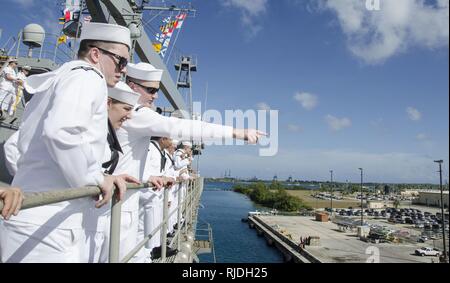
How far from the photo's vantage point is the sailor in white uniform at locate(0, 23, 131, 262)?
1.12m

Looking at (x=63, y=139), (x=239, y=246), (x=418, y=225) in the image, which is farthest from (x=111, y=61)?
(x=418, y=225)

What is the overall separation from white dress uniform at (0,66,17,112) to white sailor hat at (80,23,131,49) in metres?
5.98

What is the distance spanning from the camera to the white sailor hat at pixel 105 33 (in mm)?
1636

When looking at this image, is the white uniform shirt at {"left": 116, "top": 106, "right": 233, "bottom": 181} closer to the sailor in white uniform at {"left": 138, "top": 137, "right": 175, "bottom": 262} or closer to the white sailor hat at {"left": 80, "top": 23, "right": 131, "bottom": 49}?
the white sailor hat at {"left": 80, "top": 23, "right": 131, "bottom": 49}

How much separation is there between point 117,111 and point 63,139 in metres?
0.66

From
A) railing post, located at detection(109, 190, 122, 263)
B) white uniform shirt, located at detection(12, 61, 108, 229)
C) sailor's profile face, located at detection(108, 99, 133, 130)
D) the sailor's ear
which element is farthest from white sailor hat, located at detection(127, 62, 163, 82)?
railing post, located at detection(109, 190, 122, 263)

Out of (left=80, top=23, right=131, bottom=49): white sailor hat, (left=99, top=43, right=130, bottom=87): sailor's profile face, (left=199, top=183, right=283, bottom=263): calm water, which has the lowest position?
(left=199, top=183, right=283, bottom=263): calm water

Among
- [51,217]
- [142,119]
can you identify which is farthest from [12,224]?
[142,119]

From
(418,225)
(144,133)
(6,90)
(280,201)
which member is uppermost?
(6,90)

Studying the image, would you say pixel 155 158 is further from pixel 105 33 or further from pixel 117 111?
pixel 105 33

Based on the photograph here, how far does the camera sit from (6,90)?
6.46 m
